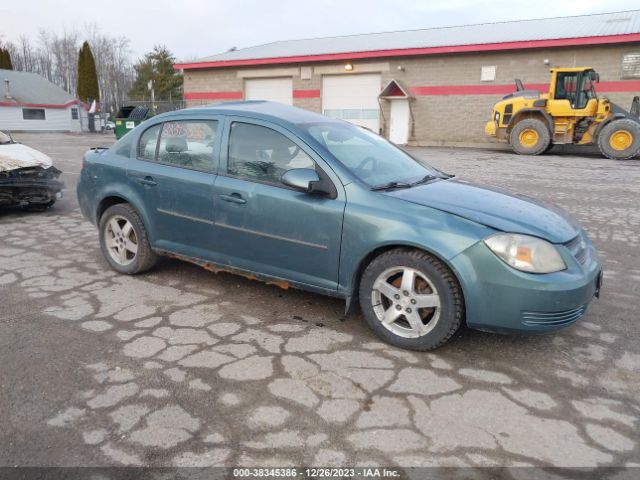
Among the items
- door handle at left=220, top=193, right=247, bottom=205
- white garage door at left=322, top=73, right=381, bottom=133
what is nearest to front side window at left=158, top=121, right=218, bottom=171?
door handle at left=220, top=193, right=247, bottom=205

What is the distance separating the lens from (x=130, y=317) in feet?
12.4

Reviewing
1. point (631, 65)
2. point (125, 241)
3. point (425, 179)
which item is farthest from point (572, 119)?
point (125, 241)

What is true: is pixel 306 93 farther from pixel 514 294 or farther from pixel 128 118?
pixel 514 294

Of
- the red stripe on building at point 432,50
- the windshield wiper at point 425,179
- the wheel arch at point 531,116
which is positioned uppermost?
the red stripe on building at point 432,50

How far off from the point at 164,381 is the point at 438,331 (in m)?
1.66

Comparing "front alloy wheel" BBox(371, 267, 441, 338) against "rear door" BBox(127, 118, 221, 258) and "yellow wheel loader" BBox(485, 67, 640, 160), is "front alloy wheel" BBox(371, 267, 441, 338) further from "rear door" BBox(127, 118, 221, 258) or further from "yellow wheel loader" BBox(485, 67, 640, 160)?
"yellow wheel loader" BBox(485, 67, 640, 160)

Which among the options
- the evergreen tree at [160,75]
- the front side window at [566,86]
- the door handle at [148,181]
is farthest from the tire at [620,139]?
the evergreen tree at [160,75]

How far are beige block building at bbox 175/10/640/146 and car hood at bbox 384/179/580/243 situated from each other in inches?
773

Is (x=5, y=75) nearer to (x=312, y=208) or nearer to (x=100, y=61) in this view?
(x=100, y=61)

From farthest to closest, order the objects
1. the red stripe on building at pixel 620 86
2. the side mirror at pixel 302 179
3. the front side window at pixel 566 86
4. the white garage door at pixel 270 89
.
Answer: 1. the white garage door at pixel 270 89
2. the red stripe on building at pixel 620 86
3. the front side window at pixel 566 86
4. the side mirror at pixel 302 179

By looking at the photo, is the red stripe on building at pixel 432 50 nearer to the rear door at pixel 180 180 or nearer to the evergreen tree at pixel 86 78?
the rear door at pixel 180 180

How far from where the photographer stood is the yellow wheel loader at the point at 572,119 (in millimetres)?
15781

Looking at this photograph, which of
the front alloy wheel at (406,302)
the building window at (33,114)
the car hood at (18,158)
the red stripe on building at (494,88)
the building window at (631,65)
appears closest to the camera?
the front alloy wheel at (406,302)

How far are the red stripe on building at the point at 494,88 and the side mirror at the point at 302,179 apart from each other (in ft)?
67.6
